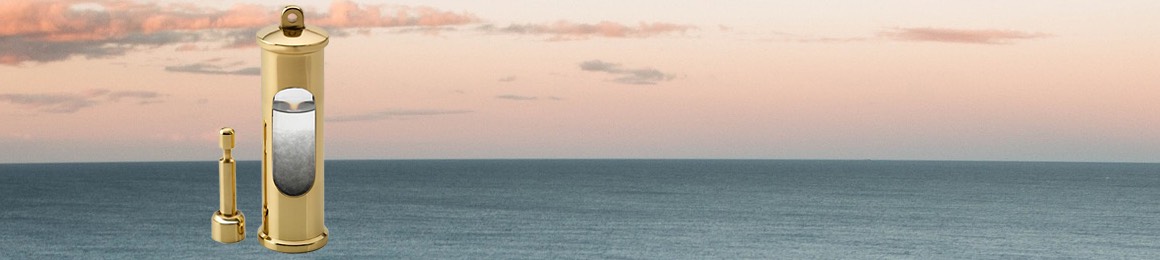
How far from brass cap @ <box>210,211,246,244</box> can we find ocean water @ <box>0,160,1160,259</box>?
126ft

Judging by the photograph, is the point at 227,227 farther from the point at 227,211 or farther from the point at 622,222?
the point at 622,222

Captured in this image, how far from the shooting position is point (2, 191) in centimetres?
10125

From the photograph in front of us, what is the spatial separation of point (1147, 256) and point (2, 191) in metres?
98.4

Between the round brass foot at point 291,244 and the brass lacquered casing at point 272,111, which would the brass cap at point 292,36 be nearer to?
the brass lacquered casing at point 272,111

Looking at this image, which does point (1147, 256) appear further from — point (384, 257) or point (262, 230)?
point (262, 230)

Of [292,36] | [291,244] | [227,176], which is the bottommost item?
[291,244]

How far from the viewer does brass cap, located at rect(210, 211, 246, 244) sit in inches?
146

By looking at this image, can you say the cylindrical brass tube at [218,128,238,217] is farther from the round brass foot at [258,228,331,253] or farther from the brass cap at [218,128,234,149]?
the round brass foot at [258,228,331,253]

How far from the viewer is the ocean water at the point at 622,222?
168ft

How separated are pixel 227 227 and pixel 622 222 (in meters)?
61.3

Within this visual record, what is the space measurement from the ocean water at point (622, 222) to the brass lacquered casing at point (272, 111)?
3877cm

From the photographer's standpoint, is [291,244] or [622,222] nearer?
[291,244]

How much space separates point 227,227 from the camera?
3.72 m

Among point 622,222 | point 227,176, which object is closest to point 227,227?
point 227,176
